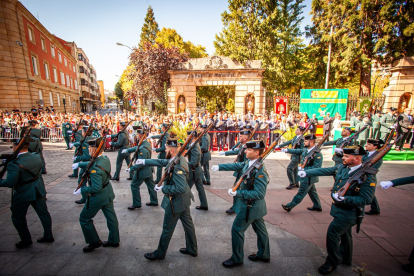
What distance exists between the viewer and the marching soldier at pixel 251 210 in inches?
129

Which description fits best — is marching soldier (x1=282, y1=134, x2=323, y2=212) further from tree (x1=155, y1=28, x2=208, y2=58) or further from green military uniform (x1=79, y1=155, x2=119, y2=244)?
tree (x1=155, y1=28, x2=208, y2=58)

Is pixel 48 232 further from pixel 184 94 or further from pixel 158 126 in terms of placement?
pixel 184 94

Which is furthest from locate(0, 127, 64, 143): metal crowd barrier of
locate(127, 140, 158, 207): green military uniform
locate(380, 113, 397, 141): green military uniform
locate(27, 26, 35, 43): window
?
locate(380, 113, 397, 141): green military uniform

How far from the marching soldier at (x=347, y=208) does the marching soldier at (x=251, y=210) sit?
1.04 metres

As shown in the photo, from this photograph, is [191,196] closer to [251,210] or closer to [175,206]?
[175,206]

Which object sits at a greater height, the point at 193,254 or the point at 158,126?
the point at 158,126

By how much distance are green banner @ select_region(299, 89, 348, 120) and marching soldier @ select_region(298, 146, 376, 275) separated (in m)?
13.6

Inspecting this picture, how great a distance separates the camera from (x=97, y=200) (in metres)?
3.70

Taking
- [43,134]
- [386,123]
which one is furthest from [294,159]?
[43,134]

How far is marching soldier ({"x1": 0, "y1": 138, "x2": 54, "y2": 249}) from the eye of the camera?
3.74m

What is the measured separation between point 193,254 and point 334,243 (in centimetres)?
243

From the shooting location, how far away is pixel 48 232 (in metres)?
4.14

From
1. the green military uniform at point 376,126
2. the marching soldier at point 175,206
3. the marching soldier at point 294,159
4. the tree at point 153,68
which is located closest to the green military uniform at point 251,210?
the marching soldier at point 175,206

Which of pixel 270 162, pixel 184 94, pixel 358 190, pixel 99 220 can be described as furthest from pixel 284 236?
pixel 184 94
